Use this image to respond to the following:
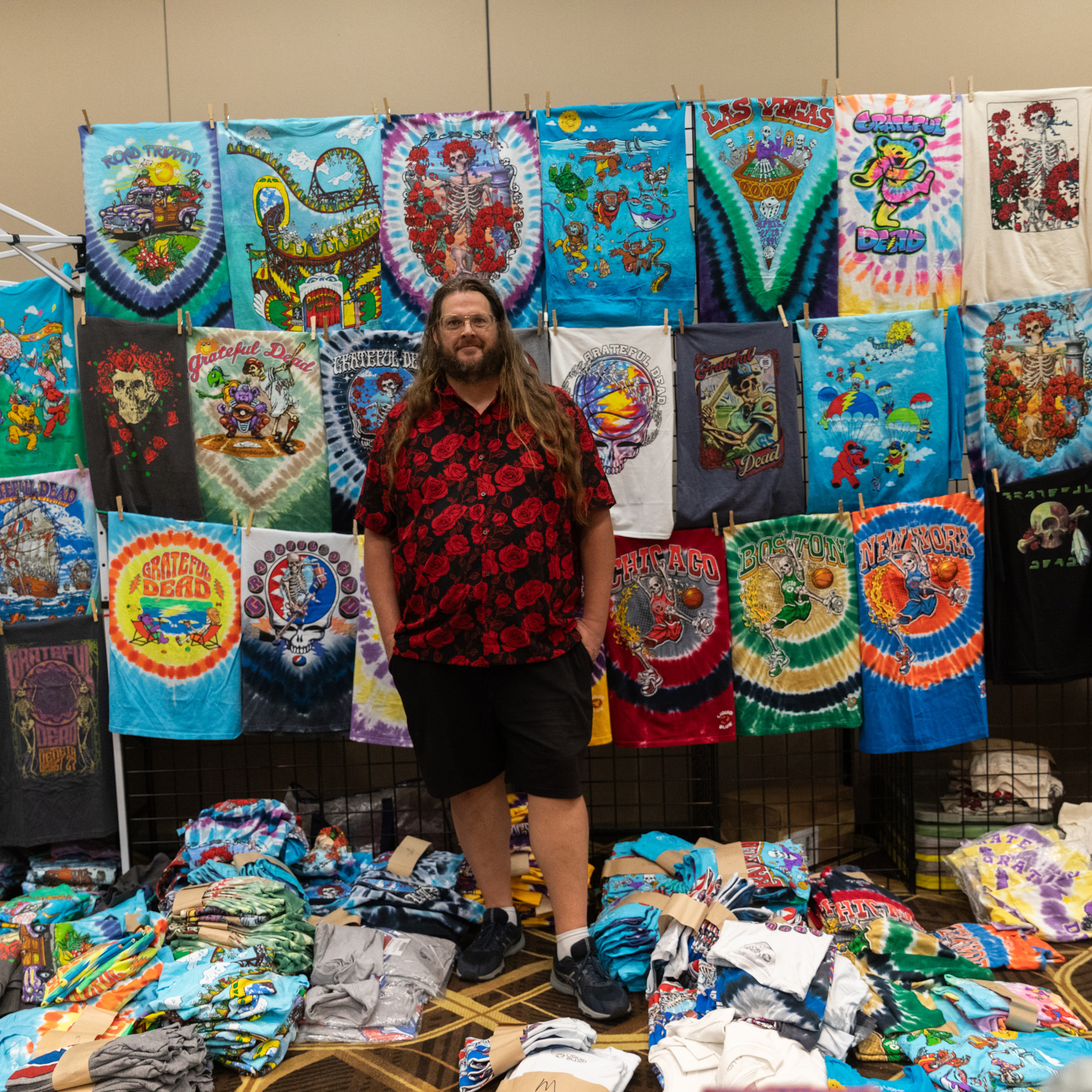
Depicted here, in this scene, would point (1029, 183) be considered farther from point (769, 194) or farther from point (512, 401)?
point (512, 401)

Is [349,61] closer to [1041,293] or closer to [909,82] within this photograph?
[909,82]

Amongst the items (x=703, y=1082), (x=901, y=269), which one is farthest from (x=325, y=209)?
(x=703, y=1082)

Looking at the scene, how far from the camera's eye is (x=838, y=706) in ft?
9.77

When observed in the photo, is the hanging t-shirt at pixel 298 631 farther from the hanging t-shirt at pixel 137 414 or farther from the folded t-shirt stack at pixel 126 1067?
the folded t-shirt stack at pixel 126 1067

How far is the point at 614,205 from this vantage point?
2.91m

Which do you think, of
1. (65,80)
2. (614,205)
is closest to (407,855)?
(614,205)

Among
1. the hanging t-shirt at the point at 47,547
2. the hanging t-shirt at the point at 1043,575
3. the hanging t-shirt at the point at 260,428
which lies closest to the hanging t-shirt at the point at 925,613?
the hanging t-shirt at the point at 1043,575

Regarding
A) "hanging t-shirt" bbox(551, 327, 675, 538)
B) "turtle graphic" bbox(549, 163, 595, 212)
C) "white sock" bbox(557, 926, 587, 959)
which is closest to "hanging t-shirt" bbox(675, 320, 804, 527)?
"hanging t-shirt" bbox(551, 327, 675, 538)

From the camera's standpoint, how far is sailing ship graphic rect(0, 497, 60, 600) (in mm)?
3047

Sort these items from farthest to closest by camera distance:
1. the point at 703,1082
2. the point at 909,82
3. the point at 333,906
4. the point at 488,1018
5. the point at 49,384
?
the point at 909,82, the point at 49,384, the point at 333,906, the point at 488,1018, the point at 703,1082

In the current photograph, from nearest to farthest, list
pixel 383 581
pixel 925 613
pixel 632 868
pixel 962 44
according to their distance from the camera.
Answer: pixel 383 581 < pixel 632 868 < pixel 925 613 < pixel 962 44

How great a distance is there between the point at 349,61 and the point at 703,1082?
11.4ft

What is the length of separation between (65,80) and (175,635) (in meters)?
2.18

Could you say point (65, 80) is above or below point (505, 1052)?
above
